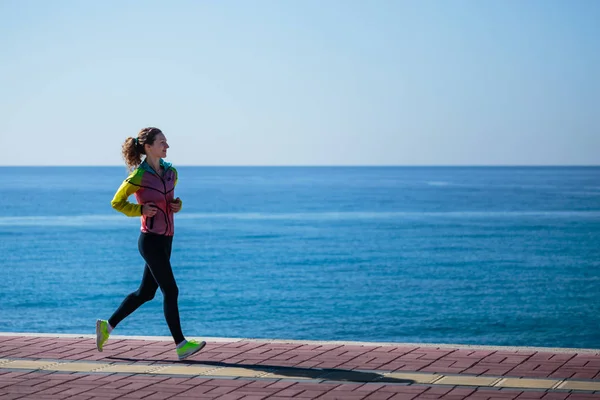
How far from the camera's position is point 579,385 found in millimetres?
6277

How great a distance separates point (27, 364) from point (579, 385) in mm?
4118

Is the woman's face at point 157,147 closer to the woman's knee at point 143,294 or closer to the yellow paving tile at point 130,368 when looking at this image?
the woman's knee at point 143,294

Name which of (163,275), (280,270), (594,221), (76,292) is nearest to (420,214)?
(594,221)

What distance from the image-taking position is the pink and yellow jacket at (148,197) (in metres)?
7.35

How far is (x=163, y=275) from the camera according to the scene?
7.34m

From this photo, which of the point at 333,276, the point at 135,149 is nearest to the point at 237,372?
the point at 135,149

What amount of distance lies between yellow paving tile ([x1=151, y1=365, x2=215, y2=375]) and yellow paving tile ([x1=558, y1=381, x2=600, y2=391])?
258cm

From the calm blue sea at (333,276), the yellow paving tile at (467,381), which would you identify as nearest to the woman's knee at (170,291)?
the yellow paving tile at (467,381)

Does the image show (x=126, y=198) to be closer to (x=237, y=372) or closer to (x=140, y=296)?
(x=140, y=296)

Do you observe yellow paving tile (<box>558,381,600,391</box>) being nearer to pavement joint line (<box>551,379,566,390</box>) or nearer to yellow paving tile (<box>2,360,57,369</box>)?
pavement joint line (<box>551,379,566,390</box>)

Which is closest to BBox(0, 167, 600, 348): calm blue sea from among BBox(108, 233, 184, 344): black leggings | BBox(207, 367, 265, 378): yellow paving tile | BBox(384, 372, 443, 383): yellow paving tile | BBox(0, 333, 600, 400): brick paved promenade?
BBox(0, 333, 600, 400): brick paved promenade

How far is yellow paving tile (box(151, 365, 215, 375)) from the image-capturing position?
6.88 meters

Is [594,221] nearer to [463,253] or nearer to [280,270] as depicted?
[463,253]

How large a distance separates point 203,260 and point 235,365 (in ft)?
115
